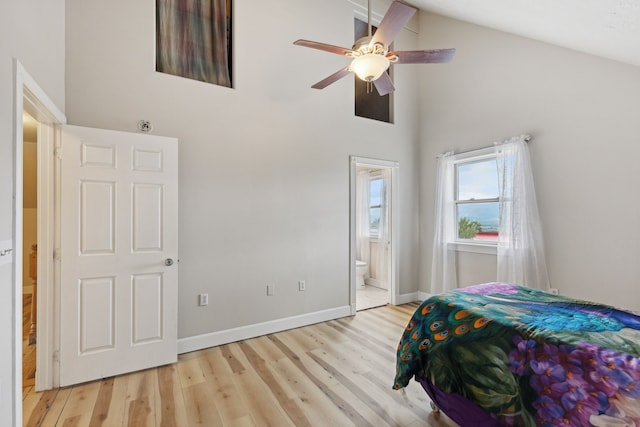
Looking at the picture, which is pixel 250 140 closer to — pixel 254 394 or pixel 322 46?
pixel 322 46

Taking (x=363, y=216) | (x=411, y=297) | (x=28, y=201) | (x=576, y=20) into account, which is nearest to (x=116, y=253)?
(x=28, y=201)

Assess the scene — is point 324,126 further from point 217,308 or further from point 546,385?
point 546,385

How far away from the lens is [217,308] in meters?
3.02

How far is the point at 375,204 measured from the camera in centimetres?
555

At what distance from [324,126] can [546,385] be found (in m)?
3.17

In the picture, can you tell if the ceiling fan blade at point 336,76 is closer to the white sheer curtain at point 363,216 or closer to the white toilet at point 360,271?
the white sheer curtain at point 363,216

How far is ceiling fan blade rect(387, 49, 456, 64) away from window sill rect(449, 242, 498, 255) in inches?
94.5

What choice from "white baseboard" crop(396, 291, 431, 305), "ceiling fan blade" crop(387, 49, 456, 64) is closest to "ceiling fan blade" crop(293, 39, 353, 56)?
"ceiling fan blade" crop(387, 49, 456, 64)

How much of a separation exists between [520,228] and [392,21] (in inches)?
102

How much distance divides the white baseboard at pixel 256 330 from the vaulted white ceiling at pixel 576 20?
3.40 meters

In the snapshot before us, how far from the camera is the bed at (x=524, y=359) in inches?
46.7

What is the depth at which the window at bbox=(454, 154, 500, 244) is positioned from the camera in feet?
12.1

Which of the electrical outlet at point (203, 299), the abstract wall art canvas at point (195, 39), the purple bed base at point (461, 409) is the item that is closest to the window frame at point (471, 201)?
the purple bed base at point (461, 409)

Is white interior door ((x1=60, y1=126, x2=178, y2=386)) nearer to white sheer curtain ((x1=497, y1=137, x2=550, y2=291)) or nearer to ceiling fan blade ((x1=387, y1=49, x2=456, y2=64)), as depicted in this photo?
ceiling fan blade ((x1=387, y1=49, x2=456, y2=64))
